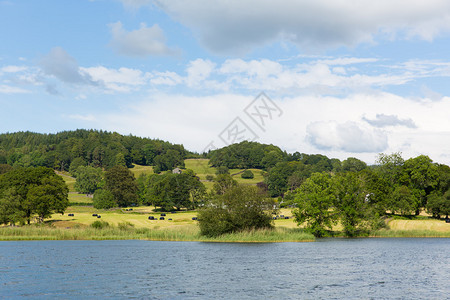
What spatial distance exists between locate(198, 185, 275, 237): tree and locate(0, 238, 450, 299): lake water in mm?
10281

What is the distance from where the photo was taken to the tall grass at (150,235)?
92.0 metres

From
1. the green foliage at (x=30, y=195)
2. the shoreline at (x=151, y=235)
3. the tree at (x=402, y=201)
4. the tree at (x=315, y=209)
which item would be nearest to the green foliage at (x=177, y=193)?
the green foliage at (x=30, y=195)

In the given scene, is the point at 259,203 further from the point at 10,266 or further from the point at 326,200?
the point at 10,266

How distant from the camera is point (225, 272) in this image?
180 feet

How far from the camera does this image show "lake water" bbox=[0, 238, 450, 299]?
42500 mm

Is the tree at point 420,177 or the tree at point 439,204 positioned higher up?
the tree at point 420,177

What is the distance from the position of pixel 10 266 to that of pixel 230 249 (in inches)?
1498

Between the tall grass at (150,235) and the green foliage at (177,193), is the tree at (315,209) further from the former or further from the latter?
the green foliage at (177,193)

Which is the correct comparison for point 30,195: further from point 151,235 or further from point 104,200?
point 104,200

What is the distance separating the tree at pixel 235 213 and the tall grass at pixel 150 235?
210 cm

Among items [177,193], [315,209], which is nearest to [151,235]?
[315,209]

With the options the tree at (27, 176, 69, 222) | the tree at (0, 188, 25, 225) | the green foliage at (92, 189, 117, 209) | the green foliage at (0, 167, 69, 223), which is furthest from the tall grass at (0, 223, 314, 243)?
the green foliage at (92, 189, 117, 209)

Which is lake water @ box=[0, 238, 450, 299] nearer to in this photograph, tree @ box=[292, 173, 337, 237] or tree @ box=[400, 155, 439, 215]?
tree @ box=[292, 173, 337, 237]

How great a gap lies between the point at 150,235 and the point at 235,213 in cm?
2236
